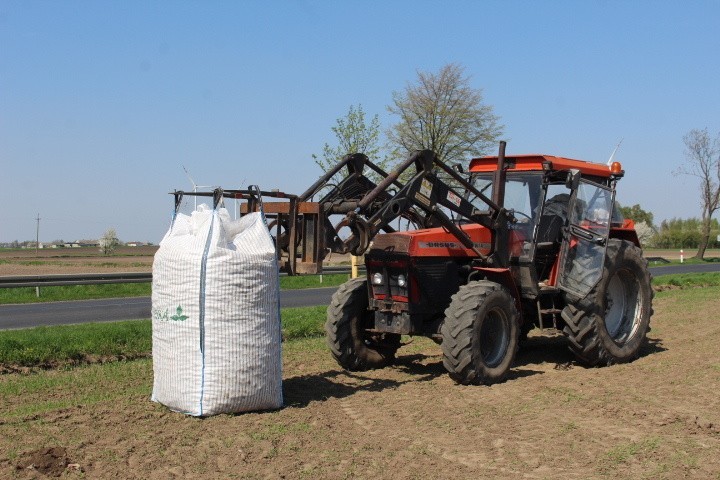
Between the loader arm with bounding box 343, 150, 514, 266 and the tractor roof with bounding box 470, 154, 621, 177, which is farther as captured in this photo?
the tractor roof with bounding box 470, 154, 621, 177

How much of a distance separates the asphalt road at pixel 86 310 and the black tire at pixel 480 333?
948 centimetres

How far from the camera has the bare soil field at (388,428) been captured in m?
5.86

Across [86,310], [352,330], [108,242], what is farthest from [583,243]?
[108,242]

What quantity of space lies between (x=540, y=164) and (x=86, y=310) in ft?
40.4

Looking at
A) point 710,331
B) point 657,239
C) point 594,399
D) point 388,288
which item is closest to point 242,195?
point 388,288

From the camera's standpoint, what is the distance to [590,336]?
392 inches

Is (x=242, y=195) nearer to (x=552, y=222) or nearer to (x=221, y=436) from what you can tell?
(x=221, y=436)

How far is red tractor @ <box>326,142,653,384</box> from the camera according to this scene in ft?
28.9

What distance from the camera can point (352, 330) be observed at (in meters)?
9.54

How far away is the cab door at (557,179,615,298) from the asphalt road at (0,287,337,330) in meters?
9.70

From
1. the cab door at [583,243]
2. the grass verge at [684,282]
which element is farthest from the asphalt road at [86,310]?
the grass verge at [684,282]

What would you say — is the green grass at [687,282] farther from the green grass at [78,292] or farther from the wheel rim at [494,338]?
the wheel rim at [494,338]

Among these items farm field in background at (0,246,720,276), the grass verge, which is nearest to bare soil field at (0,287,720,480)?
farm field in background at (0,246,720,276)

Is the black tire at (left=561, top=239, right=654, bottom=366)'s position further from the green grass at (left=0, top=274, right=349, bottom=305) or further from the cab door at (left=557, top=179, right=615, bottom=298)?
the green grass at (left=0, top=274, right=349, bottom=305)
